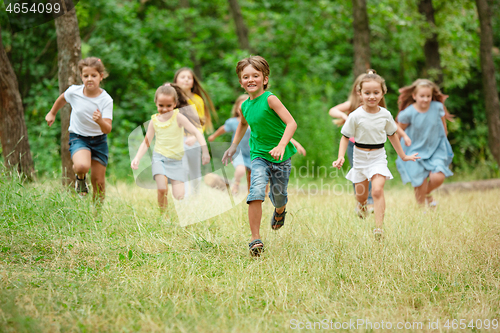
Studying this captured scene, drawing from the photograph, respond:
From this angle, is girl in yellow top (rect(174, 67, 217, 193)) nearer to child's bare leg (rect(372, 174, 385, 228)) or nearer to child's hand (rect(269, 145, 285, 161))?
child's hand (rect(269, 145, 285, 161))

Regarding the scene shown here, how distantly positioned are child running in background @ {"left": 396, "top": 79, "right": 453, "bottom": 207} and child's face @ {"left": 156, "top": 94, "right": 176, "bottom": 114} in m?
Result: 3.33

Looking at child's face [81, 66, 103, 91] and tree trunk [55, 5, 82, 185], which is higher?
tree trunk [55, 5, 82, 185]

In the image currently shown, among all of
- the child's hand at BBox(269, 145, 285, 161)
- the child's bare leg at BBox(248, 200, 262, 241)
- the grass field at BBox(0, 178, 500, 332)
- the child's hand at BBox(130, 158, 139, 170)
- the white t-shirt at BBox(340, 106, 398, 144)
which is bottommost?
the grass field at BBox(0, 178, 500, 332)

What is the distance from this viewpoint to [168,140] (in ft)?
17.5

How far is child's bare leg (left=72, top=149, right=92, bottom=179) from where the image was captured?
15.8 ft

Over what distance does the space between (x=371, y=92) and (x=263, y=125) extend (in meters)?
1.25

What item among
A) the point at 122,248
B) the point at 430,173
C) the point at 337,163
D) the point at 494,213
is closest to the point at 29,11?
the point at 122,248

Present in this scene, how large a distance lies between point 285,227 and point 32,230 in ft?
8.33

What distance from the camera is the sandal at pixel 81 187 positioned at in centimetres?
504

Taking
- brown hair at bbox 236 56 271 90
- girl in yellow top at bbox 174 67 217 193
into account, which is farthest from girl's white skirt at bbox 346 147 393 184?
girl in yellow top at bbox 174 67 217 193

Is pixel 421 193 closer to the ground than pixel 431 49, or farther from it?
closer to the ground

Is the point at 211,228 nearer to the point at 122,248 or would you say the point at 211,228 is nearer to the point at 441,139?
the point at 122,248

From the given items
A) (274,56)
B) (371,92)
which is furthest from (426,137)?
(274,56)

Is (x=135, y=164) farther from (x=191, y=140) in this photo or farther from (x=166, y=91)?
(x=166, y=91)
